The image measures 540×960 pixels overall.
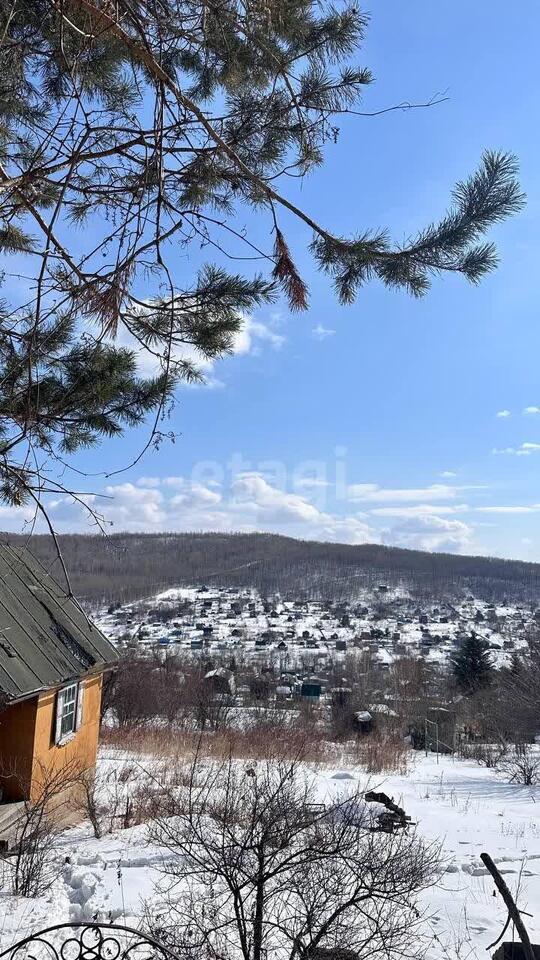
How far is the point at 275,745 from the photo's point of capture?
614 inches

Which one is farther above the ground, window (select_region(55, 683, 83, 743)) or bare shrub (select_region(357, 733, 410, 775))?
window (select_region(55, 683, 83, 743))

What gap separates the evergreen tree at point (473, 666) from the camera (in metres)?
39.8

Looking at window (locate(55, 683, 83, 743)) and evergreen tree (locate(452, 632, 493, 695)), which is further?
evergreen tree (locate(452, 632, 493, 695))

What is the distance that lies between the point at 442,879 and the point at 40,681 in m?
5.82

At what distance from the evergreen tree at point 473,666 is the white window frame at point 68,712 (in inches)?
1320

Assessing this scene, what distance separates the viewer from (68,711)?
10602mm

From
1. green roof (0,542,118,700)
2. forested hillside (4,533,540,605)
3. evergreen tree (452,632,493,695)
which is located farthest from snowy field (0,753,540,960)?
forested hillside (4,533,540,605)

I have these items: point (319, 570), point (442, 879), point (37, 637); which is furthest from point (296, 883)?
point (319, 570)

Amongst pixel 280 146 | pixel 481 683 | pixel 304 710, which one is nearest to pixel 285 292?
pixel 280 146

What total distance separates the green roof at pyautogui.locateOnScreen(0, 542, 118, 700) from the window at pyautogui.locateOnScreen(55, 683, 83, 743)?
38 centimetres

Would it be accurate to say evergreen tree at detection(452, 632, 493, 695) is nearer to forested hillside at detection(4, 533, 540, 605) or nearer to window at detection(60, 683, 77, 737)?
window at detection(60, 683, 77, 737)

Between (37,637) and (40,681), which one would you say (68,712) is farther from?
(40,681)

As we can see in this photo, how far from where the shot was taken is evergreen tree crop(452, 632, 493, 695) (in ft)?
131

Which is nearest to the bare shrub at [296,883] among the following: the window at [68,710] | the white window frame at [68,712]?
the white window frame at [68,712]
